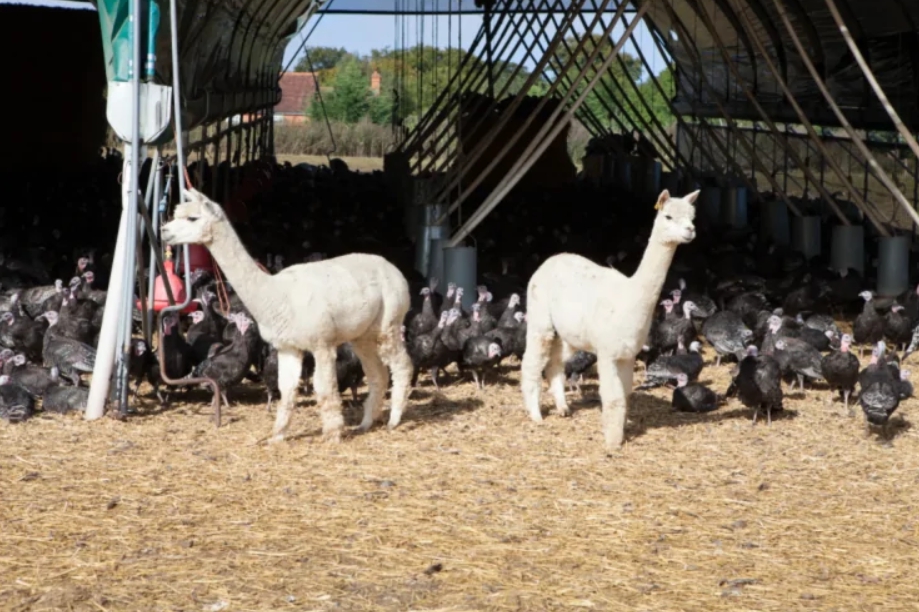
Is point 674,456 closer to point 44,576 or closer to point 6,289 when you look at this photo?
point 44,576

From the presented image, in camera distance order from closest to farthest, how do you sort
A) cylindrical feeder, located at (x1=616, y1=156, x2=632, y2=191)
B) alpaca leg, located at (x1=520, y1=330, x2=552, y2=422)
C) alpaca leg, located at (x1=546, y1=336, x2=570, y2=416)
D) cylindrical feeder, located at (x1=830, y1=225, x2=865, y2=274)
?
alpaca leg, located at (x1=520, y1=330, x2=552, y2=422) → alpaca leg, located at (x1=546, y1=336, x2=570, y2=416) → cylindrical feeder, located at (x1=830, y1=225, x2=865, y2=274) → cylindrical feeder, located at (x1=616, y1=156, x2=632, y2=191)

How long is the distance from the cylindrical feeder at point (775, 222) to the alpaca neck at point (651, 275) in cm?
1192

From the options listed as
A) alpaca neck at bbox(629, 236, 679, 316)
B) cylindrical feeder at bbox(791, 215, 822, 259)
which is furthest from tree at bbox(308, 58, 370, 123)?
alpaca neck at bbox(629, 236, 679, 316)

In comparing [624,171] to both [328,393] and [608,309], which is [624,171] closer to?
[608,309]

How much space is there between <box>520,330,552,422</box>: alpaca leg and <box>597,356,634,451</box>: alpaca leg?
0.91 meters

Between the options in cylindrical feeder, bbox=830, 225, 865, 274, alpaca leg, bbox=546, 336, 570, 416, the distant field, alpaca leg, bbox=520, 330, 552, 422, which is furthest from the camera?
the distant field

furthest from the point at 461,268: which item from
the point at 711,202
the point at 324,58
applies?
the point at 324,58

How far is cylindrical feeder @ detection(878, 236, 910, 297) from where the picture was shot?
57.9ft

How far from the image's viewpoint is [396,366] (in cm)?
1135

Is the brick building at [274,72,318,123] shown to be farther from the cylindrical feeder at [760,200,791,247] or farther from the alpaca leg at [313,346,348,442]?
the alpaca leg at [313,346,348,442]

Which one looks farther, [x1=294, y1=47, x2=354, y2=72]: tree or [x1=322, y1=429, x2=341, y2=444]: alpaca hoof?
[x1=294, y1=47, x2=354, y2=72]: tree

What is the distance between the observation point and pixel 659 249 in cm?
1057

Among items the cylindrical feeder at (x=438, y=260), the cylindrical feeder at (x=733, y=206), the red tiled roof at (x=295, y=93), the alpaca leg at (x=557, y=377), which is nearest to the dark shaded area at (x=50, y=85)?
the cylindrical feeder at (x=733, y=206)

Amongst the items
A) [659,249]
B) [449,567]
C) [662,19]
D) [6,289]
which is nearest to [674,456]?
[659,249]
